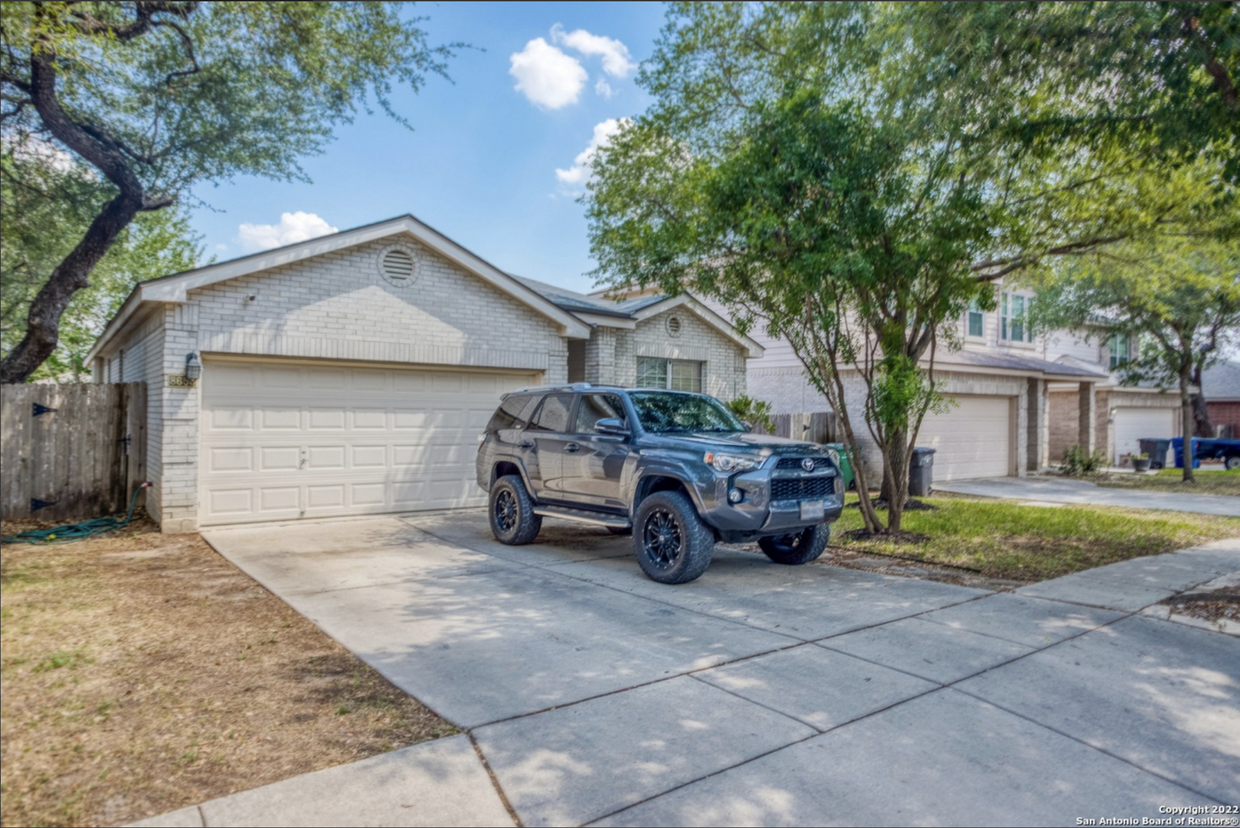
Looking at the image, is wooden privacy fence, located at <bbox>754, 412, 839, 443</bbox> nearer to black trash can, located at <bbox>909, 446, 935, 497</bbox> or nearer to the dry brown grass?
black trash can, located at <bbox>909, 446, 935, 497</bbox>

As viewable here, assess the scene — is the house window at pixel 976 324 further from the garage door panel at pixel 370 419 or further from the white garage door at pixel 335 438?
the garage door panel at pixel 370 419

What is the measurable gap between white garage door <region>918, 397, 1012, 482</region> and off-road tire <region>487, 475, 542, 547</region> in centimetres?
1190

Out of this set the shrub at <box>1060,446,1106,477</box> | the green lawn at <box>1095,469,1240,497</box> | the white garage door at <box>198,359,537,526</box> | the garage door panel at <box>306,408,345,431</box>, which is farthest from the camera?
the shrub at <box>1060,446,1106,477</box>

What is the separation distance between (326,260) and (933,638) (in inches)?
372

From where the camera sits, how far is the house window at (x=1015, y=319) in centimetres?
2302

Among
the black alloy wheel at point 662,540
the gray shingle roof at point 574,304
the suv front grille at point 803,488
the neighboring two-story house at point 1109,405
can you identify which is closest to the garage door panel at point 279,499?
the gray shingle roof at point 574,304

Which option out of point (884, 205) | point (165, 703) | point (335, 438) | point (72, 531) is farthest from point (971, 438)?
point (165, 703)

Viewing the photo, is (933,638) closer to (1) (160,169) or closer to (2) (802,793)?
(2) (802,793)

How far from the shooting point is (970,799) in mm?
3379

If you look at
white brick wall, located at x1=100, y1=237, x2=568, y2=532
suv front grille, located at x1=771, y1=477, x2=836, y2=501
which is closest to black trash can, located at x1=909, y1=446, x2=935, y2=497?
white brick wall, located at x1=100, y1=237, x2=568, y2=532

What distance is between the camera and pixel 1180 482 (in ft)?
63.7

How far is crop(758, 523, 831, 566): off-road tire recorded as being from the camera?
8.63 m

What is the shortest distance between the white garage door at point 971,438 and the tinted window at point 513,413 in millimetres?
11634

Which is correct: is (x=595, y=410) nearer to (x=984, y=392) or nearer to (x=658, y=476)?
(x=658, y=476)
